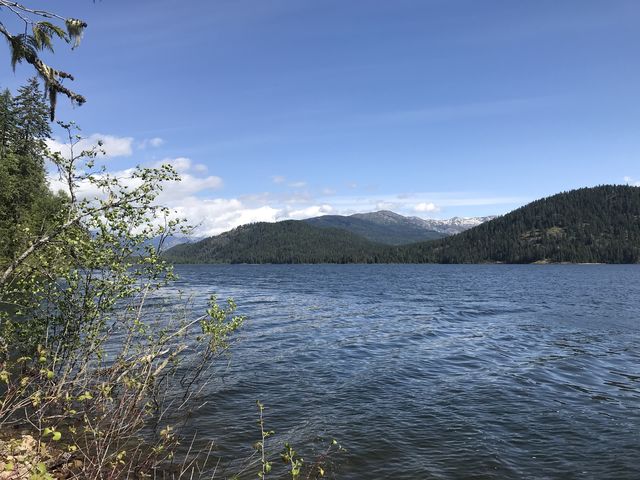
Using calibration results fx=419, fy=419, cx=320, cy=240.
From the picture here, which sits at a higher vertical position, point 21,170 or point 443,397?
point 21,170

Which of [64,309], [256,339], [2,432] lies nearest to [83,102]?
[64,309]

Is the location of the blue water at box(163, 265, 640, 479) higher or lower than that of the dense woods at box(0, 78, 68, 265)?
lower

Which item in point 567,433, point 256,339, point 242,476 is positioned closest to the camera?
point 242,476

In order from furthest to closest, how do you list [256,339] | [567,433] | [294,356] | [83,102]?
[256,339]
[294,356]
[567,433]
[83,102]

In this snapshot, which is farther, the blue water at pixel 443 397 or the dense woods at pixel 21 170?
the dense woods at pixel 21 170

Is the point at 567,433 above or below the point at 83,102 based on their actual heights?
below

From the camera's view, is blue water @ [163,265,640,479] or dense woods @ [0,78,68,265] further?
dense woods @ [0,78,68,265]

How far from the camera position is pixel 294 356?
2602cm

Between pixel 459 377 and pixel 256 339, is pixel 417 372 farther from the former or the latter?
pixel 256 339

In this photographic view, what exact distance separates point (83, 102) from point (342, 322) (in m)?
33.6

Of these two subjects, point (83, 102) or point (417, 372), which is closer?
point (83, 102)

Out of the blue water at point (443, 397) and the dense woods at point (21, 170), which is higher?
the dense woods at point (21, 170)

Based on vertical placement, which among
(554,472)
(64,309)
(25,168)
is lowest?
(554,472)

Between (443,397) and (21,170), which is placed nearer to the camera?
(443,397)
